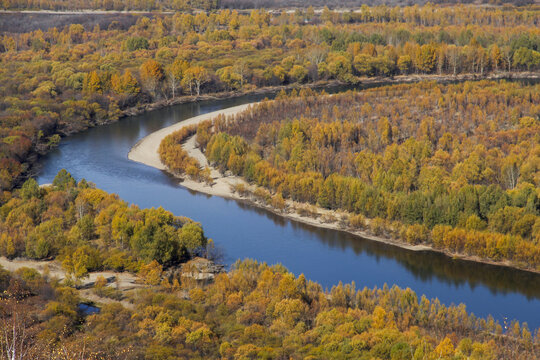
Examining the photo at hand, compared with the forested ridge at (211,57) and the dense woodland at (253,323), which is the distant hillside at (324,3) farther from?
the dense woodland at (253,323)

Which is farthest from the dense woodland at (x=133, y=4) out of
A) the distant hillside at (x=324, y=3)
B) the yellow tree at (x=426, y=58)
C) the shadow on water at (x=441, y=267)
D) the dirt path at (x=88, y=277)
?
the dirt path at (x=88, y=277)

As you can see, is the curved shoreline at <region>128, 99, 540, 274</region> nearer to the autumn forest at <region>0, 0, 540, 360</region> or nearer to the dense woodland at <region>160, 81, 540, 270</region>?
the autumn forest at <region>0, 0, 540, 360</region>

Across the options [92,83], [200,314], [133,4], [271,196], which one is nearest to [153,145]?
[271,196]

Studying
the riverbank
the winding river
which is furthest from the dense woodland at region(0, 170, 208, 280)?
the riverbank

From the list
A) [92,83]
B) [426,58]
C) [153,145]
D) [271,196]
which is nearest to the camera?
[271,196]

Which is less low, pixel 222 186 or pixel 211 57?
pixel 211 57

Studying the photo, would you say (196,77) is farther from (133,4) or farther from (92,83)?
(133,4)

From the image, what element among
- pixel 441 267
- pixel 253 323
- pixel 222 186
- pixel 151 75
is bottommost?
pixel 441 267
